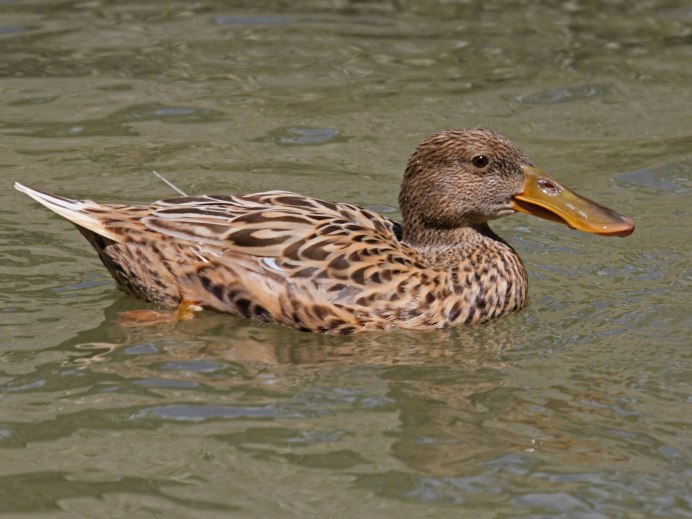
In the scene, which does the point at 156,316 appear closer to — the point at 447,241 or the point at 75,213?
the point at 75,213

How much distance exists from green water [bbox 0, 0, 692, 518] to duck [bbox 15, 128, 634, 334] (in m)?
0.18

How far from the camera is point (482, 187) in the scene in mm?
8961

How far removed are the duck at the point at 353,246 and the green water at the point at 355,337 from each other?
18cm

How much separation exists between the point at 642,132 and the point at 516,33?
254 cm

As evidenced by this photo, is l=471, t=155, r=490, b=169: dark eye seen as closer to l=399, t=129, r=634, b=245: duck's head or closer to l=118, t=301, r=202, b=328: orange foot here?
l=399, t=129, r=634, b=245: duck's head

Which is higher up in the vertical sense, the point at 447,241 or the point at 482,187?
the point at 482,187

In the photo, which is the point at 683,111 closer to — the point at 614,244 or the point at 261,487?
the point at 614,244

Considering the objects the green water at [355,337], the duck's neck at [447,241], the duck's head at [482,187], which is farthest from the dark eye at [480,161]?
the green water at [355,337]

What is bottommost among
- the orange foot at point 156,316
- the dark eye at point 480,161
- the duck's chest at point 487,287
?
the orange foot at point 156,316

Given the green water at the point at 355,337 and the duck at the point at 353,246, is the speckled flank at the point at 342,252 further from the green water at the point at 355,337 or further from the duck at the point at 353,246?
the green water at the point at 355,337

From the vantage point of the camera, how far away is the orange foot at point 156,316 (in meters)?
8.62

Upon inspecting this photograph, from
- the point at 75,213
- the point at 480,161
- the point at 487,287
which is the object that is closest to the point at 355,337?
the point at 487,287

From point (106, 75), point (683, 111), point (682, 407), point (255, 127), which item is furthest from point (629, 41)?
point (682, 407)

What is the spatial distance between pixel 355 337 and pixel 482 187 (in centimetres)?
130
